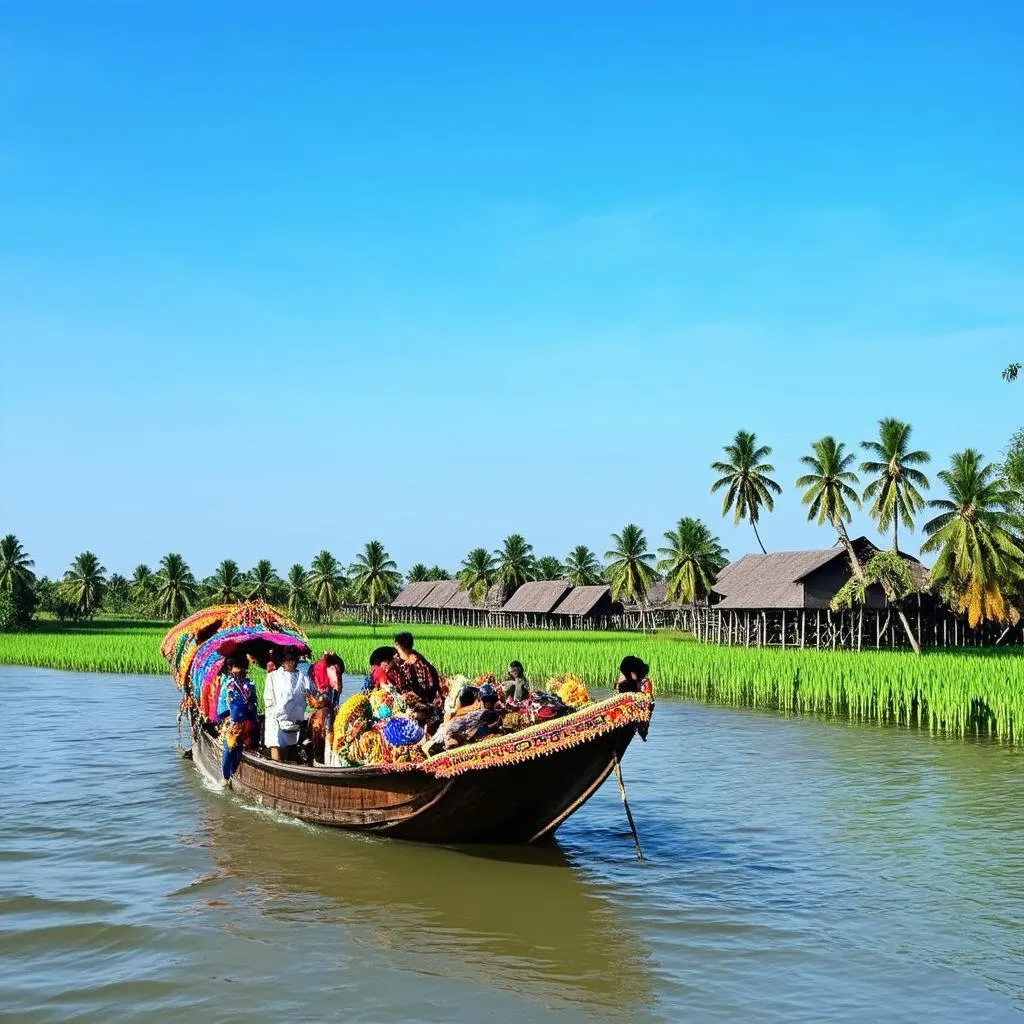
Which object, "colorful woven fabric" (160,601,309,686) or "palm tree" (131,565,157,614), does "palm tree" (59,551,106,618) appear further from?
"colorful woven fabric" (160,601,309,686)

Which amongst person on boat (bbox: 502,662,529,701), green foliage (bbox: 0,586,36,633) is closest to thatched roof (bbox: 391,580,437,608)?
green foliage (bbox: 0,586,36,633)

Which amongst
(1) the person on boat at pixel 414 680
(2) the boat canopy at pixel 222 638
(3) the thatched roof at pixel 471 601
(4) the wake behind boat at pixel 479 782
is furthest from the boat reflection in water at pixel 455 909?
(3) the thatched roof at pixel 471 601

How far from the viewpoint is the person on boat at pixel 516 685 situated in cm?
991

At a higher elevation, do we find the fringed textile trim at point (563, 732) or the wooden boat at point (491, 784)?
the fringed textile trim at point (563, 732)

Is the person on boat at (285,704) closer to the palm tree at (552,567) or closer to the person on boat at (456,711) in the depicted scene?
the person on boat at (456,711)


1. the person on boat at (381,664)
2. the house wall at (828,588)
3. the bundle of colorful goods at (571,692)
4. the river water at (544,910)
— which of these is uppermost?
the house wall at (828,588)

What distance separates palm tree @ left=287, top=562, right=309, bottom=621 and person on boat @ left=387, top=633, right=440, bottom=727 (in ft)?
186

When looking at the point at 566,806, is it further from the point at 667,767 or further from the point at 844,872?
the point at 667,767

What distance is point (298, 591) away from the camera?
67250 millimetres

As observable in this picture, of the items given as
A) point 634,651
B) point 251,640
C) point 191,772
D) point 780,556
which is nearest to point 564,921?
point 251,640

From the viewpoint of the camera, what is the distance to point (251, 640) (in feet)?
43.6

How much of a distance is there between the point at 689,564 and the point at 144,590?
40391 millimetres

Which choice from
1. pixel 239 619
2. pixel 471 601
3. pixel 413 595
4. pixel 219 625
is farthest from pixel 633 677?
pixel 413 595

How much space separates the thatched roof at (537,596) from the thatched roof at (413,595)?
12.3m
